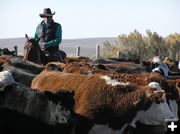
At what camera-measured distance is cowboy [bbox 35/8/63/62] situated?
39.7 ft

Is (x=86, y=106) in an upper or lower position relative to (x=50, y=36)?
lower

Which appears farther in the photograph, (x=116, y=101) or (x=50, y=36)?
(x=50, y=36)

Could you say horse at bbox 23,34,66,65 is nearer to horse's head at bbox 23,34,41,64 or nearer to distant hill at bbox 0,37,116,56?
horse's head at bbox 23,34,41,64

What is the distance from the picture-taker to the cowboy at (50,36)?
12.1 metres

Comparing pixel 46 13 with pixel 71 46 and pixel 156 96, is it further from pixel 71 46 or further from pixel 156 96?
pixel 71 46

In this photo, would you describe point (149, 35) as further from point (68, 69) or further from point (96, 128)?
point (96, 128)

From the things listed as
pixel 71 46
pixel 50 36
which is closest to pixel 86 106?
pixel 50 36

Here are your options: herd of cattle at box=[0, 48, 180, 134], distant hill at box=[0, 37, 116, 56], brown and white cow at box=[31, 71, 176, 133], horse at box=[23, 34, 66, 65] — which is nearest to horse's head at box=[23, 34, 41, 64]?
horse at box=[23, 34, 66, 65]

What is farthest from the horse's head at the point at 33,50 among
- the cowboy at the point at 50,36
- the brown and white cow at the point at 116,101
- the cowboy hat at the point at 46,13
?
the brown and white cow at the point at 116,101

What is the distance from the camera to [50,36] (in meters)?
12.2

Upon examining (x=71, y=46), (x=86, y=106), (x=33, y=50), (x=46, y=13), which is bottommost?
(x=71, y=46)

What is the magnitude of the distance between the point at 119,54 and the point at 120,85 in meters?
19.0

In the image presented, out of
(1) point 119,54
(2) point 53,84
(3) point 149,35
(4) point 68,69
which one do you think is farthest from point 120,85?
(3) point 149,35

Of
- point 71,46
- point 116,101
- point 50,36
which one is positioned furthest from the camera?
point 71,46
